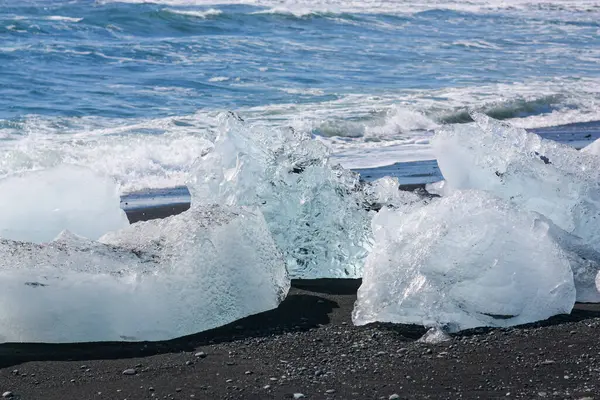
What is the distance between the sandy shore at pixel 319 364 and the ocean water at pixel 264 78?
4317mm

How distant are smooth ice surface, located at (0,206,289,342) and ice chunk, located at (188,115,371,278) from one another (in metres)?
0.62

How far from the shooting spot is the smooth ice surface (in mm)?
4598

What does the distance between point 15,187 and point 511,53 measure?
52.3 ft

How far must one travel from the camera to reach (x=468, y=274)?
4.90 m

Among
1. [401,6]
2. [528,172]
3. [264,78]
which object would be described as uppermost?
[528,172]

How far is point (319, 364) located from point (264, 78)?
38.7ft

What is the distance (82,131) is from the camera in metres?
11.2

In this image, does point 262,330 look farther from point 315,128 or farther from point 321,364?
point 315,128

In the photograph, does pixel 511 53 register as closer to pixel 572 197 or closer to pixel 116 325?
pixel 572 197

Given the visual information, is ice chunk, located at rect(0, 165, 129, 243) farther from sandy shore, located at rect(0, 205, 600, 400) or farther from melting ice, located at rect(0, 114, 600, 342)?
sandy shore, located at rect(0, 205, 600, 400)

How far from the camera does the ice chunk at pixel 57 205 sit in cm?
575

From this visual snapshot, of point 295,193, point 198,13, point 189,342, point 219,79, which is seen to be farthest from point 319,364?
point 198,13

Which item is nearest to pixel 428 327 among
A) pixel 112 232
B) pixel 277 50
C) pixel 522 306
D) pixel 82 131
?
pixel 522 306

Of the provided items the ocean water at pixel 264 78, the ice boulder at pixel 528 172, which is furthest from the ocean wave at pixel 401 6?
the ice boulder at pixel 528 172
